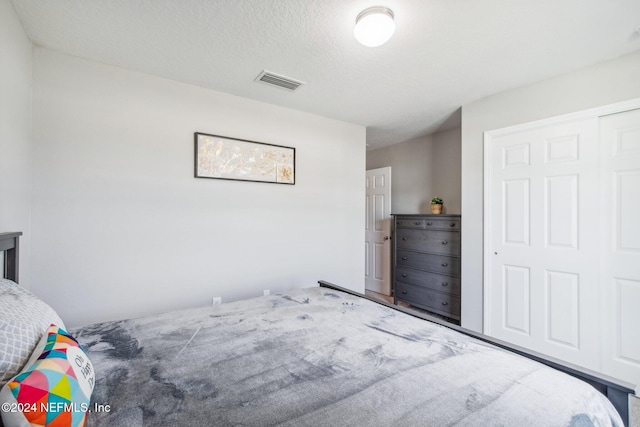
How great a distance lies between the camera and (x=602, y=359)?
2.24 m

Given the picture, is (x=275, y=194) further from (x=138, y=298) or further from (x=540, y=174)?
(x=540, y=174)

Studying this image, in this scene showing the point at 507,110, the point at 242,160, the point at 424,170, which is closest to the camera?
the point at 507,110

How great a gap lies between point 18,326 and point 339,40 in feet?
7.14

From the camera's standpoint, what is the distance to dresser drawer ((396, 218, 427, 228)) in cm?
370

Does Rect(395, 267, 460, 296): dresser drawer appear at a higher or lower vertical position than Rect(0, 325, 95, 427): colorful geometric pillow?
lower

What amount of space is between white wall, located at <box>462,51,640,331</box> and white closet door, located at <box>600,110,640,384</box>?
0.23 m

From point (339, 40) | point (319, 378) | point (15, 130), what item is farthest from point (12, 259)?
point (339, 40)

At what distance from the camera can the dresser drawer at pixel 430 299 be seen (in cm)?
334

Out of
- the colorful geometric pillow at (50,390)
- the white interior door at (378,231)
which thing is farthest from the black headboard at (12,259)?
the white interior door at (378,231)

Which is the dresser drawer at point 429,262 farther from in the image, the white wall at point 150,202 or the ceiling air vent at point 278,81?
the ceiling air vent at point 278,81

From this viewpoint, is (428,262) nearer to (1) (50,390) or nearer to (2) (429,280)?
(2) (429,280)

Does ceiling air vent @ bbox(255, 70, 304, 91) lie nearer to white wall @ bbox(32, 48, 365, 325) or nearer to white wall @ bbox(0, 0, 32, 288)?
white wall @ bbox(32, 48, 365, 325)

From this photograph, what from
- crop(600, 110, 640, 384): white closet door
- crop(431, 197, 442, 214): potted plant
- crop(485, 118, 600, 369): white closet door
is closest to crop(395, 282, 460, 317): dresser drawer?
crop(485, 118, 600, 369): white closet door

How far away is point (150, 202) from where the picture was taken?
2531 millimetres
